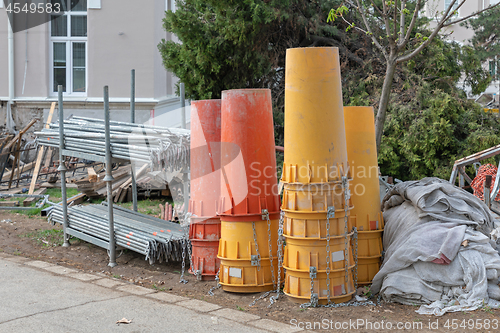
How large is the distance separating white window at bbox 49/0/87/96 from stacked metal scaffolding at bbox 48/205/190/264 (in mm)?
8939

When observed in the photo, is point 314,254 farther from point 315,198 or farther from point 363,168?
point 363,168

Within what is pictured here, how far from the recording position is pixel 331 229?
4984 millimetres

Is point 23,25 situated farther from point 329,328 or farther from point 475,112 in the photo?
point 329,328

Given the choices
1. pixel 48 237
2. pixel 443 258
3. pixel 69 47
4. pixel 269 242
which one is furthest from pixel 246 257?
pixel 69 47

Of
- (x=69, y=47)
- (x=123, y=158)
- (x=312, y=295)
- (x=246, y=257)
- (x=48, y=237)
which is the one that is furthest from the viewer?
(x=69, y=47)

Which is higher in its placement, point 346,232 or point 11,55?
point 11,55

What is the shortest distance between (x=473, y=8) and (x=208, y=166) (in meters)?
22.9

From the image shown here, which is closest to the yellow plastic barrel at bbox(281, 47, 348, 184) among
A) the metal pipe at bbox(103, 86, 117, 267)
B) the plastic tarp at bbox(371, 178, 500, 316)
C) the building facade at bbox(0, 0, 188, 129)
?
the plastic tarp at bbox(371, 178, 500, 316)

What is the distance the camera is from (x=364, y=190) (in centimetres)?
565

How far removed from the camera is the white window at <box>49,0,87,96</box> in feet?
52.5

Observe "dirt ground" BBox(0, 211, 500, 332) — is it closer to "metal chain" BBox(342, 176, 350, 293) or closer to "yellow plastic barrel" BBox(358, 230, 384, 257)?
"metal chain" BBox(342, 176, 350, 293)

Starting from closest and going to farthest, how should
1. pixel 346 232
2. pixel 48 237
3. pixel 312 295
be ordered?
pixel 312 295
pixel 346 232
pixel 48 237

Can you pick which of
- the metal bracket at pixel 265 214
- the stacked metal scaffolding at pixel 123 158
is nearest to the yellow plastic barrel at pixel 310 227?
the metal bracket at pixel 265 214

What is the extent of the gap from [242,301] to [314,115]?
85.6 inches
